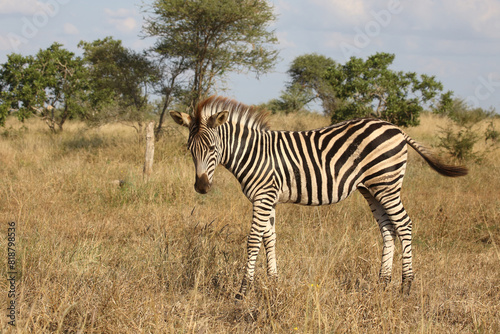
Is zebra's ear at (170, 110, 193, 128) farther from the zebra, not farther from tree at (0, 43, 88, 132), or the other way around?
tree at (0, 43, 88, 132)

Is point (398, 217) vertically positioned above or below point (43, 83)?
below

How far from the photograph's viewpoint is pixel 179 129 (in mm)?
15273

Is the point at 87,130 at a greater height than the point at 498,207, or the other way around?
the point at 87,130

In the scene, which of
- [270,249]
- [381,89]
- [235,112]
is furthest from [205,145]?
[381,89]

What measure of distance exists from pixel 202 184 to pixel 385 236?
6.98ft

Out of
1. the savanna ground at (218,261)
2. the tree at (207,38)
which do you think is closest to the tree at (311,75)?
the tree at (207,38)

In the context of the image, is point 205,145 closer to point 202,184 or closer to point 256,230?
point 202,184

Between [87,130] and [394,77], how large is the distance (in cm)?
1119

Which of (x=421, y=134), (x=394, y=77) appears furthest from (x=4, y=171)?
(x=421, y=134)

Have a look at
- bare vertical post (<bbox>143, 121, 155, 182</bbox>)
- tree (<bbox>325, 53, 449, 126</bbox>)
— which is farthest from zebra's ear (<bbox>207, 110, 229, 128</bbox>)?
tree (<bbox>325, 53, 449, 126</bbox>)

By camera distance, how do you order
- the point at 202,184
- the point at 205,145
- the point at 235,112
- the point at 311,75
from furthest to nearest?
the point at 311,75
the point at 235,112
the point at 205,145
the point at 202,184

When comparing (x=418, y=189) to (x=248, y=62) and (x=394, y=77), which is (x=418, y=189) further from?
(x=248, y=62)

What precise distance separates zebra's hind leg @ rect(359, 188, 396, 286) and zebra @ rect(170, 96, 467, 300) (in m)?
0.01

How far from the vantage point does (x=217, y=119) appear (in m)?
4.27
